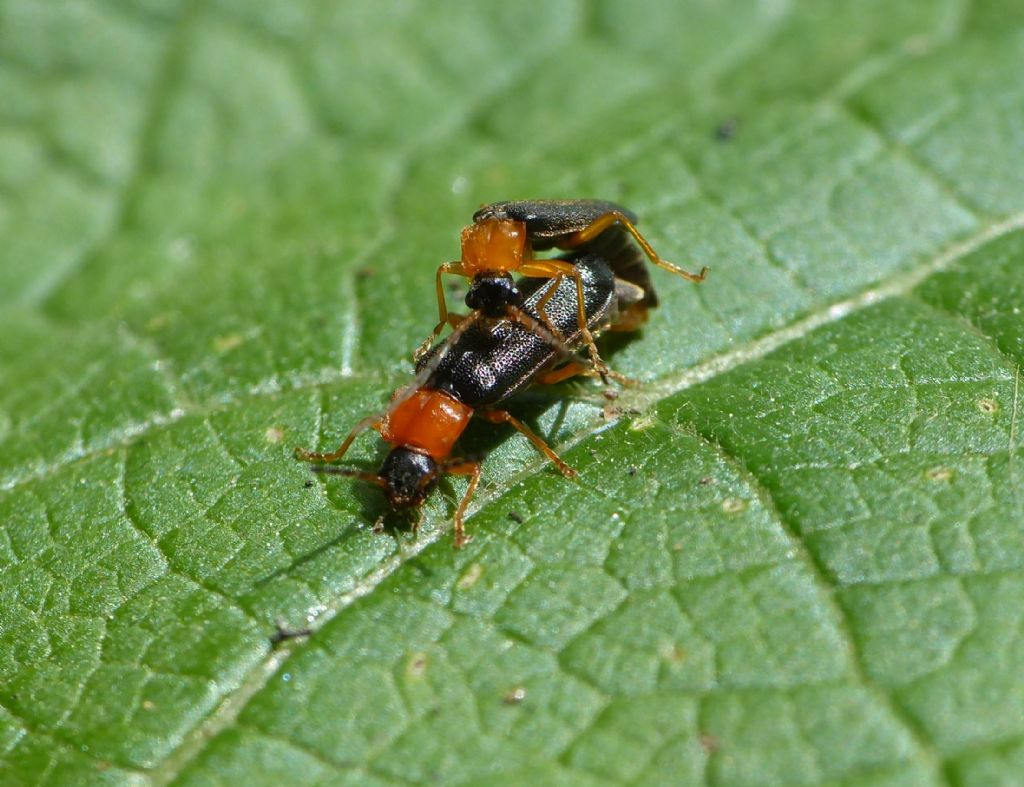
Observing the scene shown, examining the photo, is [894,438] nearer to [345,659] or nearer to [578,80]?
[345,659]

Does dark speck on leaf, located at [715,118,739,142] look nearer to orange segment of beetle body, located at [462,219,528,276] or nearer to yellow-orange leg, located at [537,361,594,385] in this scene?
orange segment of beetle body, located at [462,219,528,276]

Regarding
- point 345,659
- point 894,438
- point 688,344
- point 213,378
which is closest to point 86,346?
point 213,378

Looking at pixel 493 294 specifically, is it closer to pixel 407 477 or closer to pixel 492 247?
pixel 492 247

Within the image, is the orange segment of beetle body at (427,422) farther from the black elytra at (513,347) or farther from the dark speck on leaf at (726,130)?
the dark speck on leaf at (726,130)

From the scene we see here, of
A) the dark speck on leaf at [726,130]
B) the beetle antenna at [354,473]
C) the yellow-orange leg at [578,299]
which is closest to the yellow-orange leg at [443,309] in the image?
the yellow-orange leg at [578,299]

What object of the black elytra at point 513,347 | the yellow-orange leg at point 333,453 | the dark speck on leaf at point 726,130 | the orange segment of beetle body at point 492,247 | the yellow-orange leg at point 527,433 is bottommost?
the dark speck on leaf at point 726,130

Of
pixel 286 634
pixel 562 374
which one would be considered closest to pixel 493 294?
pixel 562 374

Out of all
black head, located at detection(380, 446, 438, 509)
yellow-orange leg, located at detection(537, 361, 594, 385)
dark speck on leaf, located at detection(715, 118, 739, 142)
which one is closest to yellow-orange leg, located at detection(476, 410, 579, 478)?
yellow-orange leg, located at detection(537, 361, 594, 385)
